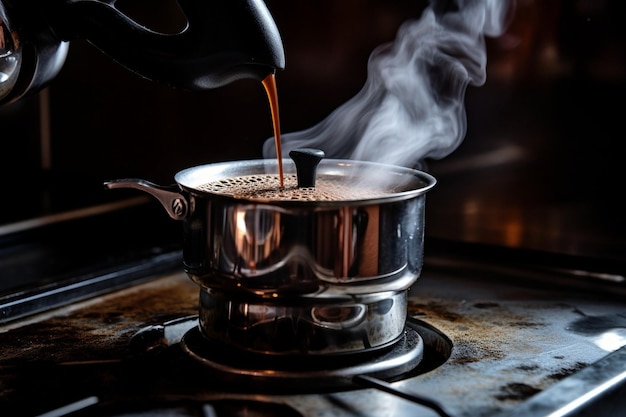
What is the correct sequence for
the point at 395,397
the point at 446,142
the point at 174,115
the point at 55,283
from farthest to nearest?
the point at 174,115 → the point at 446,142 → the point at 55,283 → the point at 395,397

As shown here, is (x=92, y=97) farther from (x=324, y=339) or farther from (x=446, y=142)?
(x=324, y=339)

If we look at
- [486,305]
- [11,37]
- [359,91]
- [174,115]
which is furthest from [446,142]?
[11,37]

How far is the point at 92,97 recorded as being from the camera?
160cm

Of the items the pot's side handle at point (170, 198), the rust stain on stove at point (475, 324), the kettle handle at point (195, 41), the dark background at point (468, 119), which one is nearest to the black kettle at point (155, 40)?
the kettle handle at point (195, 41)

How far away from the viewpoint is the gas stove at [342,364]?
0.77 metres

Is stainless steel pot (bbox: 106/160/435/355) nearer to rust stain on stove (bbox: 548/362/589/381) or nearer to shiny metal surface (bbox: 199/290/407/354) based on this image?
shiny metal surface (bbox: 199/290/407/354)

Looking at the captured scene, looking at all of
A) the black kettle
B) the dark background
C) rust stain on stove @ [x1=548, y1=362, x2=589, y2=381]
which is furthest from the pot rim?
the dark background

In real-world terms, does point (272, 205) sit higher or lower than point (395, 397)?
higher

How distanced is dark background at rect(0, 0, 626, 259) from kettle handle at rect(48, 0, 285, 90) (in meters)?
0.52

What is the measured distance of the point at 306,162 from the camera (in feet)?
2.92

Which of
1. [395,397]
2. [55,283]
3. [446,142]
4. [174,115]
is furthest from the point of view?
[174,115]

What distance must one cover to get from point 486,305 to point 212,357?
38 centimetres

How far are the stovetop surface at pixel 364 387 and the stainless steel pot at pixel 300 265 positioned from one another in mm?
52

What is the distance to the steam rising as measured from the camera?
4.04ft
